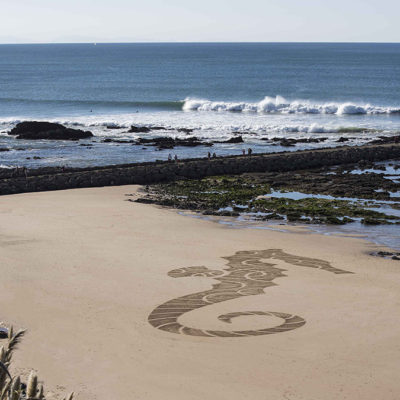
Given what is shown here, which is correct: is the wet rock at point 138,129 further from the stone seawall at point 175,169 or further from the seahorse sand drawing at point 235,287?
the seahorse sand drawing at point 235,287

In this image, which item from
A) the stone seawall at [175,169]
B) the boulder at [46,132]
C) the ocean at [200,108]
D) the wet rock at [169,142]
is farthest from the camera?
the boulder at [46,132]

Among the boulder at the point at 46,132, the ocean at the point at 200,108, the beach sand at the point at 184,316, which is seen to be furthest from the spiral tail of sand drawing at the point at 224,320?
the boulder at the point at 46,132

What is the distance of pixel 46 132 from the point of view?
54.2m

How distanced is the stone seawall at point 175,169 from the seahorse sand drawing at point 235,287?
563 inches

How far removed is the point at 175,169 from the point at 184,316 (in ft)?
69.4

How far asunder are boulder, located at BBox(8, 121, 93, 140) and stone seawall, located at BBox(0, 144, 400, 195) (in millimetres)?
16659

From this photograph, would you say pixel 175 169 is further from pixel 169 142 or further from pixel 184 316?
pixel 184 316

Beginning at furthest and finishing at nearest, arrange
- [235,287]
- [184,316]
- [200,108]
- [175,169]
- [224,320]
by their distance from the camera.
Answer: [200,108] → [175,169] → [235,287] → [184,316] → [224,320]

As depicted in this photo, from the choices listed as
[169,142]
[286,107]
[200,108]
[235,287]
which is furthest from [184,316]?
[200,108]

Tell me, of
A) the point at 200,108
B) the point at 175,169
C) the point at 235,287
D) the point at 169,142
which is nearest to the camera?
the point at 235,287

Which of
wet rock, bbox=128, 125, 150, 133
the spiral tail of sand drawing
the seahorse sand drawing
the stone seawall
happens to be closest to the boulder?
wet rock, bbox=128, 125, 150, 133

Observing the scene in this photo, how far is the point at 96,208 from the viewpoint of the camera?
28031mm

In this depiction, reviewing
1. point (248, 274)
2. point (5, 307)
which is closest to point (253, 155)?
point (248, 274)

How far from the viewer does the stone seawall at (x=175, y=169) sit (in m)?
33.5
